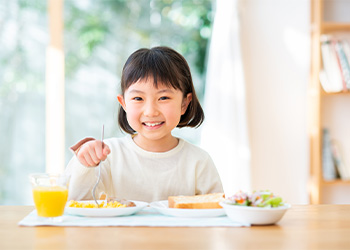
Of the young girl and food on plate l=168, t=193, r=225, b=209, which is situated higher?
the young girl

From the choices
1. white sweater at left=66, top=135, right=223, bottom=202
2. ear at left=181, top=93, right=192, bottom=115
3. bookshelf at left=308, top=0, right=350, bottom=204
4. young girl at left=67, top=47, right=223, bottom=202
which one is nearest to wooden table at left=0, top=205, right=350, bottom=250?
young girl at left=67, top=47, right=223, bottom=202

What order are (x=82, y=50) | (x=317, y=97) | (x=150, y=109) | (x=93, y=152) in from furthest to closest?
1. (x=82, y=50)
2. (x=317, y=97)
3. (x=150, y=109)
4. (x=93, y=152)

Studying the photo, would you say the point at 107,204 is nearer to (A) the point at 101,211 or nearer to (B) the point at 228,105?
(A) the point at 101,211

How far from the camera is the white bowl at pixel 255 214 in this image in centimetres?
116

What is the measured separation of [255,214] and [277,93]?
2208 mm

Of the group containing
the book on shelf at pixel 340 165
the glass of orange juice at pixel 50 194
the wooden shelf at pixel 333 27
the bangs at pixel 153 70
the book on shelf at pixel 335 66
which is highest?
the wooden shelf at pixel 333 27

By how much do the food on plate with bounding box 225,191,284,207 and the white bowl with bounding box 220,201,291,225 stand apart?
0.07 ft

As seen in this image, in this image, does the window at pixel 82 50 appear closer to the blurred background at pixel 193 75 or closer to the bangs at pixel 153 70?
the blurred background at pixel 193 75

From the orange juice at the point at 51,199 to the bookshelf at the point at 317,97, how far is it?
217 centimetres

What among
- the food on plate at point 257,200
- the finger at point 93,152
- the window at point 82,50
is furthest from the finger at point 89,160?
the window at point 82,50

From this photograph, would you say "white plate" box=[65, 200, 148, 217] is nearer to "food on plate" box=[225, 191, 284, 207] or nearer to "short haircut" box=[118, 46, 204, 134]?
"food on plate" box=[225, 191, 284, 207]

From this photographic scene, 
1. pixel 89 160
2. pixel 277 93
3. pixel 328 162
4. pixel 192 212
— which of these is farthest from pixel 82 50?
pixel 192 212

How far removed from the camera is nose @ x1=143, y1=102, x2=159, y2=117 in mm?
1567

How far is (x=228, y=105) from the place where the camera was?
10.4 feet
